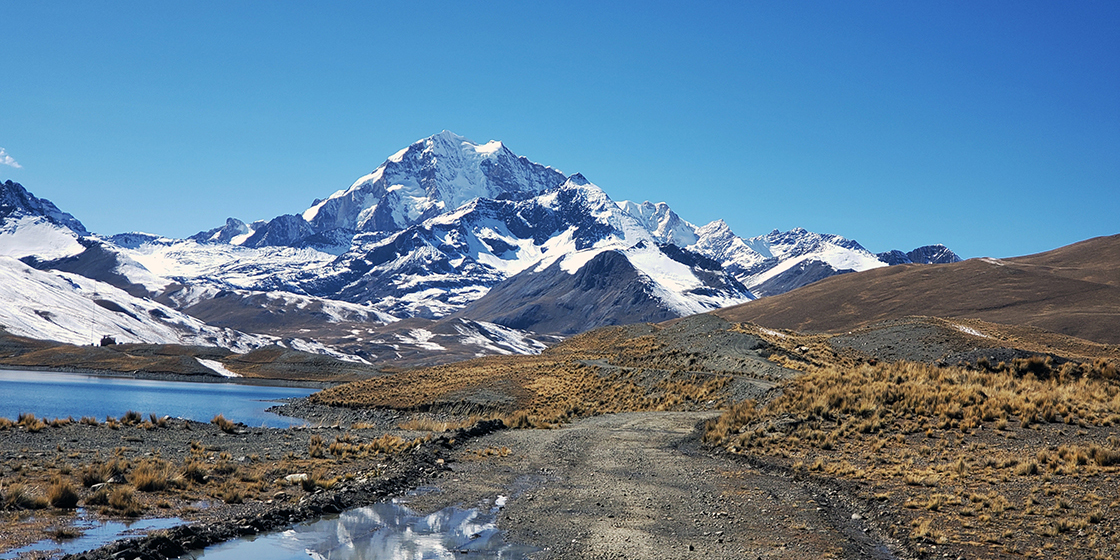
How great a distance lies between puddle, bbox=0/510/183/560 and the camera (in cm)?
1436

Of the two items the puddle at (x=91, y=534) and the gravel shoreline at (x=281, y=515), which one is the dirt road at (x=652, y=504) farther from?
the puddle at (x=91, y=534)

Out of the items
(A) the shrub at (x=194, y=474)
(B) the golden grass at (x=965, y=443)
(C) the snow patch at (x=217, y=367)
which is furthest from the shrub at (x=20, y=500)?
(C) the snow patch at (x=217, y=367)

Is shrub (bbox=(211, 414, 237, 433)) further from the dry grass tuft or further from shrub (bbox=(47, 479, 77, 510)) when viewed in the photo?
the dry grass tuft

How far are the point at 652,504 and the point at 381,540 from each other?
7.86 meters

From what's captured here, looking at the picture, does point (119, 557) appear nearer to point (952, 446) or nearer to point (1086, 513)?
point (1086, 513)

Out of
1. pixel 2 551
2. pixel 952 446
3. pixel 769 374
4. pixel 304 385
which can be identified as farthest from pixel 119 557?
pixel 304 385

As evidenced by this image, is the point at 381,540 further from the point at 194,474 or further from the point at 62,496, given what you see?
the point at 194,474

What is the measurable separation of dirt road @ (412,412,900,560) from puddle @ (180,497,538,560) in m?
0.85

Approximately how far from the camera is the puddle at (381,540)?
16.4m

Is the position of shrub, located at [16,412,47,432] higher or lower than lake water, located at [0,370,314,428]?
higher

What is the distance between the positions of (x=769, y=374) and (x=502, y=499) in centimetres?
3447

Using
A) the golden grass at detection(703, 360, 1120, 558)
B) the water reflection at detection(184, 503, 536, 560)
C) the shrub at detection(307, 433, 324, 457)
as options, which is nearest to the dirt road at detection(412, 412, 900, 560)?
the water reflection at detection(184, 503, 536, 560)

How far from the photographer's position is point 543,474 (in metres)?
27.2

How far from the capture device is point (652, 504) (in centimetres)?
2161
